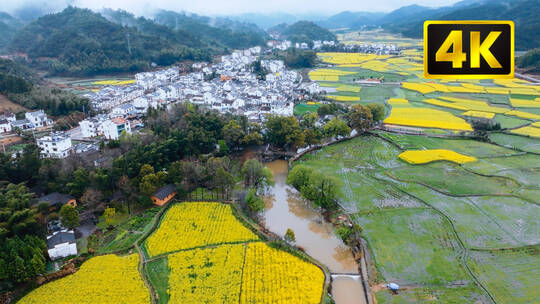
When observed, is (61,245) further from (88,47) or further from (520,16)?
(520,16)

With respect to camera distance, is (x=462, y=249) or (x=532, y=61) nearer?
(x=462, y=249)

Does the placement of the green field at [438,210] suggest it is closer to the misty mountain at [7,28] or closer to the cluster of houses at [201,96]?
the cluster of houses at [201,96]

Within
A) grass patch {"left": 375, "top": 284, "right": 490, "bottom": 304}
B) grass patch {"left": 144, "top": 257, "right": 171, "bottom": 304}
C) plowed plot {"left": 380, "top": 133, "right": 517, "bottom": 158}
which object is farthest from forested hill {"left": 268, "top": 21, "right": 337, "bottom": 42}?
grass patch {"left": 375, "top": 284, "right": 490, "bottom": 304}

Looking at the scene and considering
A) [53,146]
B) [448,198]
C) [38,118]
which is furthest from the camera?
[38,118]

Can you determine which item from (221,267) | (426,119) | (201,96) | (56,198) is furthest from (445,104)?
(56,198)

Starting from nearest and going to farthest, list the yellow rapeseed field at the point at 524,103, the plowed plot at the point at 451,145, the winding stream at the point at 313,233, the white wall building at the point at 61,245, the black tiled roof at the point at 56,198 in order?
the winding stream at the point at 313,233 < the white wall building at the point at 61,245 < the black tiled roof at the point at 56,198 < the plowed plot at the point at 451,145 < the yellow rapeseed field at the point at 524,103

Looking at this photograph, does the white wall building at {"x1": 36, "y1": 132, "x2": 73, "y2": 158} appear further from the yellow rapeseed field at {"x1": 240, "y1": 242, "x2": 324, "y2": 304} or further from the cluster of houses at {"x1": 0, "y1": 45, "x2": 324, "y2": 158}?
the yellow rapeseed field at {"x1": 240, "y1": 242, "x2": 324, "y2": 304}

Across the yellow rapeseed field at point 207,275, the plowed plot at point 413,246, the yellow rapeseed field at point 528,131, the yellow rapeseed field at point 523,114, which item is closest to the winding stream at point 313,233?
the plowed plot at point 413,246
